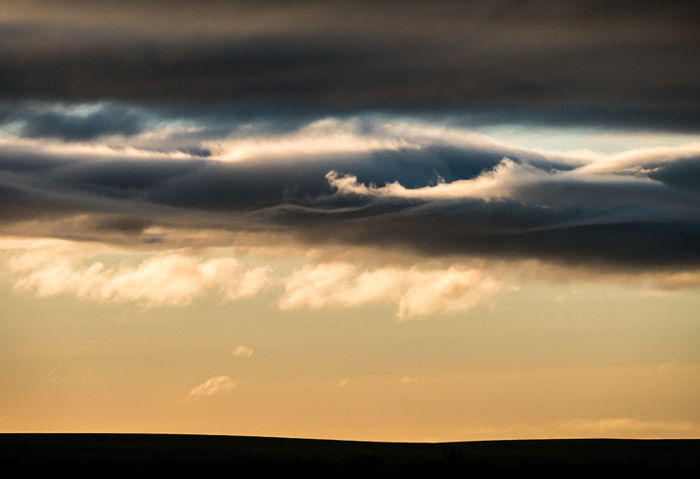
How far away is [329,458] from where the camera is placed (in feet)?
408

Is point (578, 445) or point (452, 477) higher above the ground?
point (578, 445)

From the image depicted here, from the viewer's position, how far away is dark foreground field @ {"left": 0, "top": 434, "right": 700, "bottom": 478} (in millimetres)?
98000

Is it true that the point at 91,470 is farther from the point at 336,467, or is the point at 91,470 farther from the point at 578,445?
the point at 578,445

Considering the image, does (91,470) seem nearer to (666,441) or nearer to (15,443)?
(15,443)

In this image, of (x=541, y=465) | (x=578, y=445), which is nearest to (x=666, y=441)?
(x=578, y=445)

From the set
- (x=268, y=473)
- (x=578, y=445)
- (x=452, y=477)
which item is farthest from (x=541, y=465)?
(x=578, y=445)

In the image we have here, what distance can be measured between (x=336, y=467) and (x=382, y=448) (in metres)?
45.4

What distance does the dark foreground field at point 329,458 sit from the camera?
9800cm

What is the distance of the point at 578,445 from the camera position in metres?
159

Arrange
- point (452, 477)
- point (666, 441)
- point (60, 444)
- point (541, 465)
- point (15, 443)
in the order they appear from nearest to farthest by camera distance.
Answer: point (452, 477) → point (541, 465) → point (15, 443) → point (60, 444) → point (666, 441)

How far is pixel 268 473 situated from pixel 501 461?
97.6 feet

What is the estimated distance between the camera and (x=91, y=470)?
97.2 metres

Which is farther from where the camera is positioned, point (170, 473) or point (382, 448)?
point (382, 448)

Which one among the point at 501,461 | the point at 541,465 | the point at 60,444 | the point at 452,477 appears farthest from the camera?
the point at 60,444
